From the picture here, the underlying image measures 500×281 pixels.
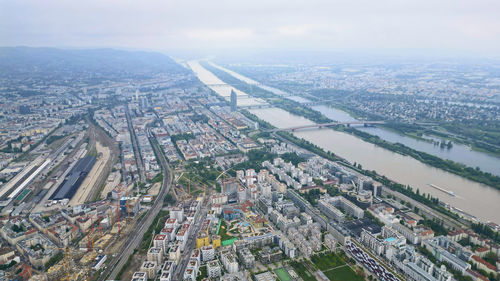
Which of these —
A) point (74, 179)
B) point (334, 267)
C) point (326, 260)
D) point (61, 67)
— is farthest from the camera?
point (61, 67)

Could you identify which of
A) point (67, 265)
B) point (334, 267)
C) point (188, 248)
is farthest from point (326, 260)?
point (67, 265)

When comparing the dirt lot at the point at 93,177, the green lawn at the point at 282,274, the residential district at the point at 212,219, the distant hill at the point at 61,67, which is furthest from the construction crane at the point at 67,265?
the distant hill at the point at 61,67

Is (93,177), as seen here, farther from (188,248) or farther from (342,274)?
(342,274)

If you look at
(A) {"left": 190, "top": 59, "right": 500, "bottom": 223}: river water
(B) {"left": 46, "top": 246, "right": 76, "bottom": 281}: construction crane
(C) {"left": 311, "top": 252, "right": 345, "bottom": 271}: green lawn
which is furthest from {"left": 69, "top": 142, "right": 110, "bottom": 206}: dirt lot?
(A) {"left": 190, "top": 59, "right": 500, "bottom": 223}: river water

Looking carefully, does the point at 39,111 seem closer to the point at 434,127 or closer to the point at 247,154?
the point at 247,154

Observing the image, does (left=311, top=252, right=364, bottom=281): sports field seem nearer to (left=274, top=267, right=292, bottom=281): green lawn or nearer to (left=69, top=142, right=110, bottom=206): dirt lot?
(left=274, top=267, right=292, bottom=281): green lawn

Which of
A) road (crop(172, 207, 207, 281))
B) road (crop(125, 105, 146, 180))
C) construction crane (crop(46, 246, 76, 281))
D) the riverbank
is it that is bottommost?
road (crop(172, 207, 207, 281))
